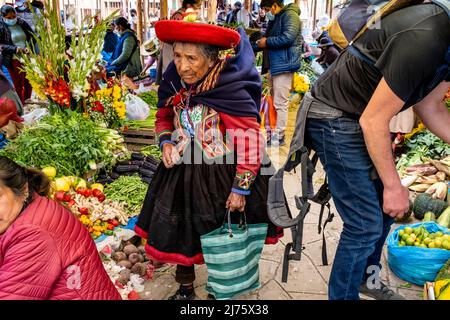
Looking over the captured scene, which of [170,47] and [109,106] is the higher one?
[170,47]

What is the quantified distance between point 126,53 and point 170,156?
6480mm

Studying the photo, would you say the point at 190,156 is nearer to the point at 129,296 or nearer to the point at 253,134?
the point at 253,134

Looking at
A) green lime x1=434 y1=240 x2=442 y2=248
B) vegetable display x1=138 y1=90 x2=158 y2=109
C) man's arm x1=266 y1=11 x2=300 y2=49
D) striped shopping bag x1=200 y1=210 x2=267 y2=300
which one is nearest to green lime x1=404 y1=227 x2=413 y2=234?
green lime x1=434 y1=240 x2=442 y2=248

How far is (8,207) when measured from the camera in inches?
65.5

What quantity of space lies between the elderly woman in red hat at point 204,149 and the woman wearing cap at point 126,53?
6.23 meters

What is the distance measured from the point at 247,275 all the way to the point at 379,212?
0.95 metres

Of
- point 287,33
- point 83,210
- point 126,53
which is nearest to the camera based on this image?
point 83,210

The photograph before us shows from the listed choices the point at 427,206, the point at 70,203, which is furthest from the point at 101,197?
the point at 427,206

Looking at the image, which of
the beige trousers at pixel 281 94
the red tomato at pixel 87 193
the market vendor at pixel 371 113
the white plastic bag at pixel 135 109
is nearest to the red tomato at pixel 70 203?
the red tomato at pixel 87 193

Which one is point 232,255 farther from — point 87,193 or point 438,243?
point 87,193

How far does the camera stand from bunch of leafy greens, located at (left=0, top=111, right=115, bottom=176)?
12.6ft

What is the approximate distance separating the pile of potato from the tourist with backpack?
125 cm

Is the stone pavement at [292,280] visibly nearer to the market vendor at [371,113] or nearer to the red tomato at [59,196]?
the market vendor at [371,113]
